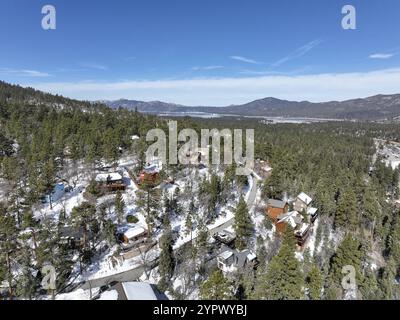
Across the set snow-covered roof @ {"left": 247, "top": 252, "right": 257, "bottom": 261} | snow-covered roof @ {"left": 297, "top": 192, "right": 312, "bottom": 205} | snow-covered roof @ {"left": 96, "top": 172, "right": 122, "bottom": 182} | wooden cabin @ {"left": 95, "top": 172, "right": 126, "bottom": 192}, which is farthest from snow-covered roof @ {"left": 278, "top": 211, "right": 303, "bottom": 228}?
snow-covered roof @ {"left": 96, "top": 172, "right": 122, "bottom": 182}

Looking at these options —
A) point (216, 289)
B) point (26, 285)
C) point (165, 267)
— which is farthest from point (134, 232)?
point (216, 289)

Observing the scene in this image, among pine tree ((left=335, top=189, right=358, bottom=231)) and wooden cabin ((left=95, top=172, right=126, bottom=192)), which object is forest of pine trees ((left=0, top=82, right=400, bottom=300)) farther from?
wooden cabin ((left=95, top=172, right=126, bottom=192))

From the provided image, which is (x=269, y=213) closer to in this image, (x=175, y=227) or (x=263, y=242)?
(x=263, y=242)

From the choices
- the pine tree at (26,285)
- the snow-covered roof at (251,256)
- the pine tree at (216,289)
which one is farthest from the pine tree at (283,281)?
the pine tree at (26,285)
